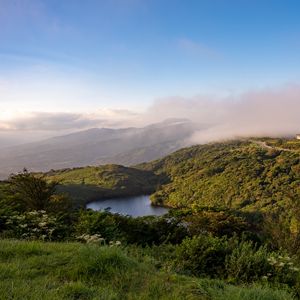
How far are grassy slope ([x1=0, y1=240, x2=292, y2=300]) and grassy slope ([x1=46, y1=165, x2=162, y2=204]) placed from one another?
335 feet

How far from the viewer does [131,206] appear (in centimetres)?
10125

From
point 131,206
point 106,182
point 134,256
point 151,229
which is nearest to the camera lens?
point 134,256

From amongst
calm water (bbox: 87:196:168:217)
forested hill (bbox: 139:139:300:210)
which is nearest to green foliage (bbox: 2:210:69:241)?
forested hill (bbox: 139:139:300:210)

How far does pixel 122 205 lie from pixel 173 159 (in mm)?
88020

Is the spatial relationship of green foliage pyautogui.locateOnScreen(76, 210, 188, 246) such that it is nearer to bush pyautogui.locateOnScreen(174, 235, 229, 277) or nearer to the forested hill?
bush pyautogui.locateOnScreen(174, 235, 229, 277)

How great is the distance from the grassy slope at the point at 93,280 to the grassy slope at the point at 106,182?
102257 mm

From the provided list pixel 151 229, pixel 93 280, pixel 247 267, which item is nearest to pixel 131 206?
pixel 151 229

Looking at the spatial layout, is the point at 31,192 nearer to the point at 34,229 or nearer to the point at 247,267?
the point at 34,229

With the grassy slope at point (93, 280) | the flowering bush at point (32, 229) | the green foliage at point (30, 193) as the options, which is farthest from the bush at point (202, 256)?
the green foliage at point (30, 193)

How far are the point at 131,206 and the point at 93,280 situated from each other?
97.4m

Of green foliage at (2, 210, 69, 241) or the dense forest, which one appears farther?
green foliage at (2, 210, 69, 241)

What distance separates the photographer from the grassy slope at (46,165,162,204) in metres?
115

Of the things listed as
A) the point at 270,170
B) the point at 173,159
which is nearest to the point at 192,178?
the point at 270,170

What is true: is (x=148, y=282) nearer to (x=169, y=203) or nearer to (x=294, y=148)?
(x=169, y=203)
